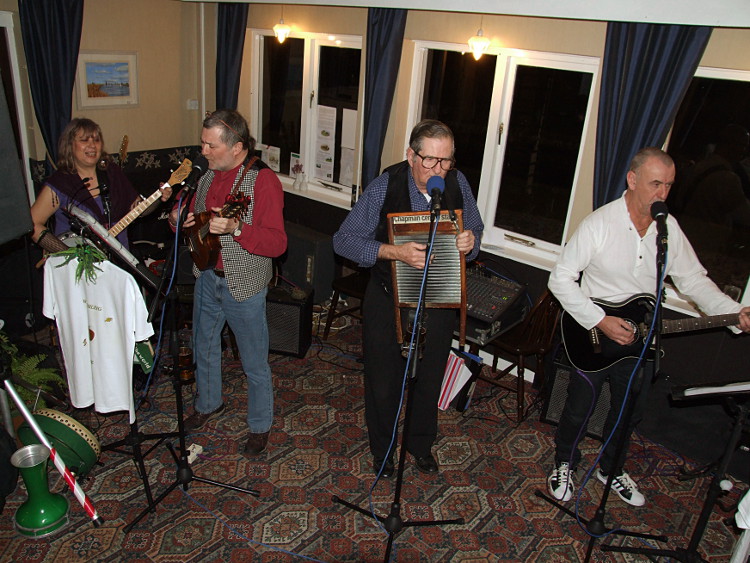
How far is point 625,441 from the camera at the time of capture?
301 centimetres

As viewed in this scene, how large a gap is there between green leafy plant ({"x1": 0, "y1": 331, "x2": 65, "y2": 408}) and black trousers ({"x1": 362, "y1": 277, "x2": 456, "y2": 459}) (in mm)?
1892

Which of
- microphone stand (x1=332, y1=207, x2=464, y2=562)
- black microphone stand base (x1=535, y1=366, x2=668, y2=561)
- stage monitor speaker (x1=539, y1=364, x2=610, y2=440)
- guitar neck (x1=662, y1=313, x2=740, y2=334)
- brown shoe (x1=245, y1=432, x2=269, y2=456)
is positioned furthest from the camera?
stage monitor speaker (x1=539, y1=364, x2=610, y2=440)

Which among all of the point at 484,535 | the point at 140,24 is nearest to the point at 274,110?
the point at 140,24

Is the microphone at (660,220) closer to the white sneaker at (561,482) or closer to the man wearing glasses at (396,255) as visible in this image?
the man wearing glasses at (396,255)

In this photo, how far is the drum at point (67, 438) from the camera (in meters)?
3.13

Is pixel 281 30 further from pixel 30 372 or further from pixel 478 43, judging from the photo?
pixel 30 372

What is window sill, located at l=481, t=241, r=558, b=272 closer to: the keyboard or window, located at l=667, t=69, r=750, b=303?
the keyboard

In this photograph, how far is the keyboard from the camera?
388cm

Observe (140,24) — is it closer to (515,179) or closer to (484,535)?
(515,179)

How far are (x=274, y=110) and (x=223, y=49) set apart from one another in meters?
0.74

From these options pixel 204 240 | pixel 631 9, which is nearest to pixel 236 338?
pixel 204 240

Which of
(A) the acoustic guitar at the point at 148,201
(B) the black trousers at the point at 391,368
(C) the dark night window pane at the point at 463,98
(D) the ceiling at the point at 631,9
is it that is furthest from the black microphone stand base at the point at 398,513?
(C) the dark night window pane at the point at 463,98

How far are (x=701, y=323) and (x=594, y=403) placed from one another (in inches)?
27.5

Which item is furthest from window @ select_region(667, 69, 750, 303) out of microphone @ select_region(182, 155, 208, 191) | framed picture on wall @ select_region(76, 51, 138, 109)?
framed picture on wall @ select_region(76, 51, 138, 109)
